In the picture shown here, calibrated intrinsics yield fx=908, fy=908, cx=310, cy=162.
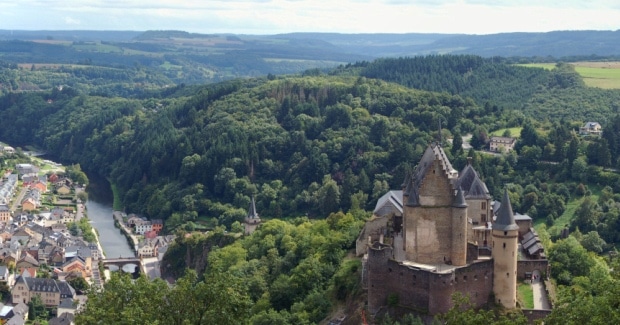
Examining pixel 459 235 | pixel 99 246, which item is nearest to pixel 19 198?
pixel 99 246

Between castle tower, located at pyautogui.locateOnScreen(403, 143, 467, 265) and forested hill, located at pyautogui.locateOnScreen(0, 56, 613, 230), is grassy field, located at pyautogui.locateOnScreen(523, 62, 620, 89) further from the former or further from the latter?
castle tower, located at pyautogui.locateOnScreen(403, 143, 467, 265)

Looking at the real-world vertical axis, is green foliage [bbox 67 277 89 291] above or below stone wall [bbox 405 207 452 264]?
below

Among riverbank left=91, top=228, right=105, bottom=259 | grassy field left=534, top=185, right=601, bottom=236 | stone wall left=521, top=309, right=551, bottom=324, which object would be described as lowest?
riverbank left=91, top=228, right=105, bottom=259

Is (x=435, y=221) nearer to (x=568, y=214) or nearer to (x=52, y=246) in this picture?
(x=568, y=214)

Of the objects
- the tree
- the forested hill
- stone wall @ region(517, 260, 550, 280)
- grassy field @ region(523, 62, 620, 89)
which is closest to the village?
the forested hill

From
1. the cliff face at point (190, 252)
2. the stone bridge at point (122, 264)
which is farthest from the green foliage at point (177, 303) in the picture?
the stone bridge at point (122, 264)

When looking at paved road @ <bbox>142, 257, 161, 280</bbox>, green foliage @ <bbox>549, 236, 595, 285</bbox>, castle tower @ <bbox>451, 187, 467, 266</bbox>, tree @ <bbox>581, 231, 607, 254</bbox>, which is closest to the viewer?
castle tower @ <bbox>451, 187, 467, 266</bbox>

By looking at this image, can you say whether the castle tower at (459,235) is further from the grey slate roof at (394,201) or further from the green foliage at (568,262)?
the grey slate roof at (394,201)
